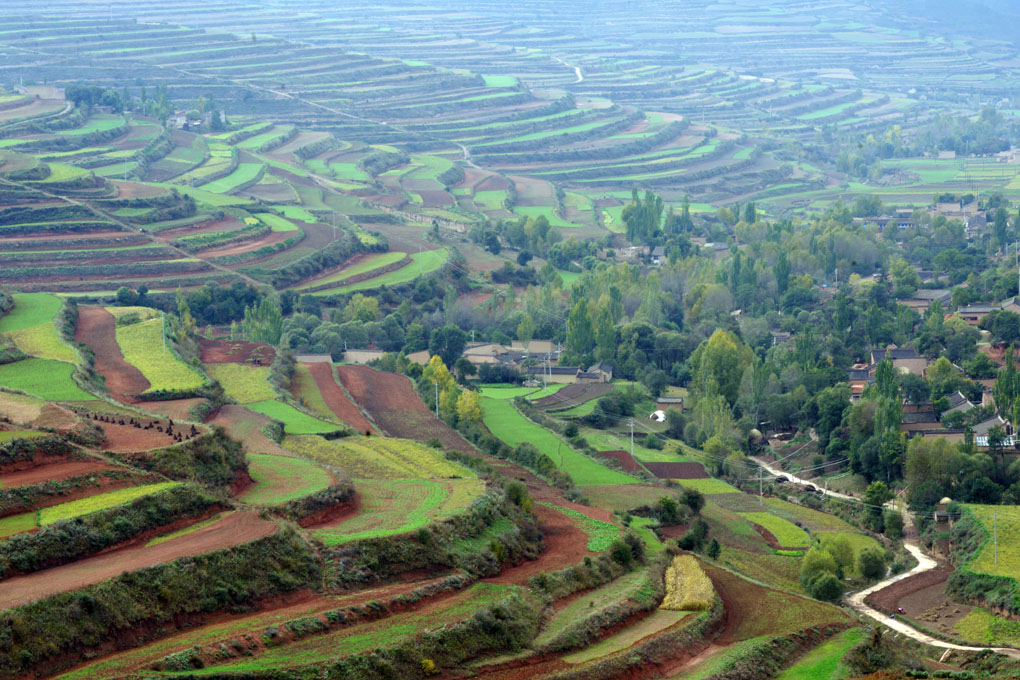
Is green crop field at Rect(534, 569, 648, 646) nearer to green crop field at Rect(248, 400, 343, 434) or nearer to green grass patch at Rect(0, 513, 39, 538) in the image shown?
green grass patch at Rect(0, 513, 39, 538)

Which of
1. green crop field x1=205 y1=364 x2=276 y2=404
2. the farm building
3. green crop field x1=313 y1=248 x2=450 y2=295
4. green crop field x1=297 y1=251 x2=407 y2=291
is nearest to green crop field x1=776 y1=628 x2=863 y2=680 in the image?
green crop field x1=205 y1=364 x2=276 y2=404

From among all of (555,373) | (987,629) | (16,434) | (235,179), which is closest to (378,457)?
(16,434)

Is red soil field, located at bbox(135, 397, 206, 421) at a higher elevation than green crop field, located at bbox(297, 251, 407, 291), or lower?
higher

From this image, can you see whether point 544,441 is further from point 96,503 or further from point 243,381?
point 96,503

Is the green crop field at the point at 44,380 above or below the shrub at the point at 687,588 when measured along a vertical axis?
above

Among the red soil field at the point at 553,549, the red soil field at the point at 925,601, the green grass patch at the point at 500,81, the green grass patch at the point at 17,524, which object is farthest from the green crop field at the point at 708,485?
the green grass patch at the point at 500,81

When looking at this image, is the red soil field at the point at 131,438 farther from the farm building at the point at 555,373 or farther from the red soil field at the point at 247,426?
the farm building at the point at 555,373
